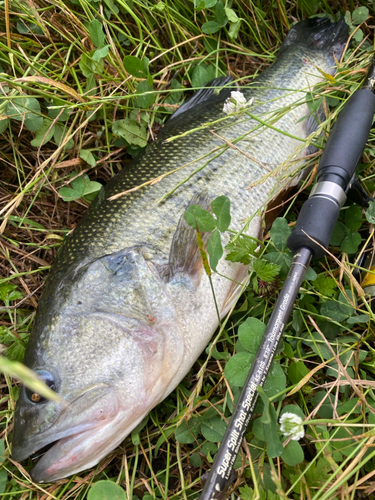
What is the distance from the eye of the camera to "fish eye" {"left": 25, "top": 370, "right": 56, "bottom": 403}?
1.82 meters

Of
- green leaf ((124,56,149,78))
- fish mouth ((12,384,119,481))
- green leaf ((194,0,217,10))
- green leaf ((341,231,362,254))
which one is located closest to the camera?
fish mouth ((12,384,119,481))

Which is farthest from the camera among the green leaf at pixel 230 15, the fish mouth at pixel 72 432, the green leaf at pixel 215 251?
the green leaf at pixel 230 15

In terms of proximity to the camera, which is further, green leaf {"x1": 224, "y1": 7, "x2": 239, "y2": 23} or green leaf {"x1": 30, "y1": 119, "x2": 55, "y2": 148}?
green leaf {"x1": 224, "y1": 7, "x2": 239, "y2": 23}

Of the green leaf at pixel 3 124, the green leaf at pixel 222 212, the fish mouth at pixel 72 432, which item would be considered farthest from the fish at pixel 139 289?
the green leaf at pixel 3 124

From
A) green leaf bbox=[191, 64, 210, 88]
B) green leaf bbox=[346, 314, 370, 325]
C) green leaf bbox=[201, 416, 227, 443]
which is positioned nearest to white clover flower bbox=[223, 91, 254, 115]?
green leaf bbox=[191, 64, 210, 88]

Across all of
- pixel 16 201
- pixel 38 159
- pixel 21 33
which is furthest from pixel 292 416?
pixel 21 33

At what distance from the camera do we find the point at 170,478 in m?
2.22

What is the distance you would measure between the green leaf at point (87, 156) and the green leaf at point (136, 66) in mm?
591

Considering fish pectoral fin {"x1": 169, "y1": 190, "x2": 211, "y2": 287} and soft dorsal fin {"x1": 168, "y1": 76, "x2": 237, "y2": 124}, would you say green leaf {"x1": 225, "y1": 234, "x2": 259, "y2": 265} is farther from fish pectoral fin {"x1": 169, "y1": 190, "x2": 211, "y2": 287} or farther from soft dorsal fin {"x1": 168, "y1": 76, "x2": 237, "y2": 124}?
soft dorsal fin {"x1": 168, "y1": 76, "x2": 237, "y2": 124}

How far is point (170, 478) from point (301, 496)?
82 centimetres

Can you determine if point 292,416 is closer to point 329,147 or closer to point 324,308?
point 324,308

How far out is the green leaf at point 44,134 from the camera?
260cm

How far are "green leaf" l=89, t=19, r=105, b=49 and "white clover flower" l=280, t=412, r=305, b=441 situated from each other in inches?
94.0

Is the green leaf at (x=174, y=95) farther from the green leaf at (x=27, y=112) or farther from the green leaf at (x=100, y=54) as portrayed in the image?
the green leaf at (x=27, y=112)
